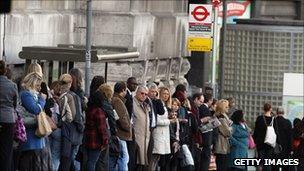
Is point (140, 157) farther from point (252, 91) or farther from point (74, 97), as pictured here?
point (252, 91)

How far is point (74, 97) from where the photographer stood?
21719mm

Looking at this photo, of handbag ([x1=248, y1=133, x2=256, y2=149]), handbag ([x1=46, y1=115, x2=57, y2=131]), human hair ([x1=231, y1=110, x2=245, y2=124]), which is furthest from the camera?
handbag ([x1=248, y1=133, x2=256, y2=149])

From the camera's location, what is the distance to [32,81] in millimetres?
20359

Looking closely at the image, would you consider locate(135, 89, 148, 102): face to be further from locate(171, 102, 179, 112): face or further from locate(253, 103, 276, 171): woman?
locate(253, 103, 276, 171): woman

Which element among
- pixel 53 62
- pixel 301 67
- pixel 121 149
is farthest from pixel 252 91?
pixel 121 149

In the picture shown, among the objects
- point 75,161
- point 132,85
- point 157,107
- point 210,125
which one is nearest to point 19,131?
point 75,161

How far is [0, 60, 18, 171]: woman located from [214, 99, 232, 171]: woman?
8.85 meters

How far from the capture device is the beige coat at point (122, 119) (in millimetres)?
23125

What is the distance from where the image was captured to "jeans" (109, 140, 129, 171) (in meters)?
23.2

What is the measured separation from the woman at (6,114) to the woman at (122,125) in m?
3.81

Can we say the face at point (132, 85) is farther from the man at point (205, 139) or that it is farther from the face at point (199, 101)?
the face at point (199, 101)

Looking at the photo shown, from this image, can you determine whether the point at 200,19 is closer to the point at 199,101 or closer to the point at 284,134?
the point at 284,134

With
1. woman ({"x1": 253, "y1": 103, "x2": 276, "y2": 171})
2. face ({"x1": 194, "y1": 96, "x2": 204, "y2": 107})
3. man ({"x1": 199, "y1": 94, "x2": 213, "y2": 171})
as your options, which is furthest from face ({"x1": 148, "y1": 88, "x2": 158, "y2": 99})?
woman ({"x1": 253, "y1": 103, "x2": 276, "y2": 171})

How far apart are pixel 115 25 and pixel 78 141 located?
35.5 feet
